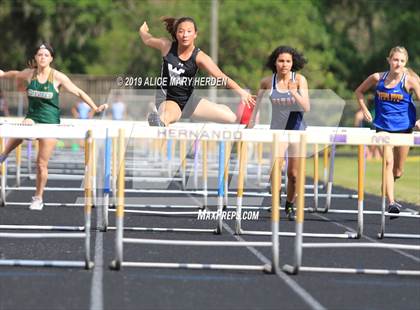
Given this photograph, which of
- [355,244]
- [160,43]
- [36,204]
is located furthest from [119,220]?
[36,204]

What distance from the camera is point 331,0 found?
5475 centimetres

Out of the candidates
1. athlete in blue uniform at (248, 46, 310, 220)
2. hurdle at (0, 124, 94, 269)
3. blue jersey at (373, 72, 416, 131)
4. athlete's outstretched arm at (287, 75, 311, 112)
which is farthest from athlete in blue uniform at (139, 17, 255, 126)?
blue jersey at (373, 72, 416, 131)

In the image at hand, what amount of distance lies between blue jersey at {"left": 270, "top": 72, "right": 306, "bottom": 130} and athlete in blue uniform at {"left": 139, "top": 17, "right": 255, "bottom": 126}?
1283 millimetres

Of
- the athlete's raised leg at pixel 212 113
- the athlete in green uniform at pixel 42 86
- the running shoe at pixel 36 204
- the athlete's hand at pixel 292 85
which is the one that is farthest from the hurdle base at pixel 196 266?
the running shoe at pixel 36 204

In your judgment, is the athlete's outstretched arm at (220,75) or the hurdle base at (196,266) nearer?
the hurdle base at (196,266)

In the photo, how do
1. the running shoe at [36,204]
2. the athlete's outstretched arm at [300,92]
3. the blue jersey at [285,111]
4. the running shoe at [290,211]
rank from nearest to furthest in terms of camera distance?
the athlete's outstretched arm at [300,92], the blue jersey at [285,111], the running shoe at [290,211], the running shoe at [36,204]

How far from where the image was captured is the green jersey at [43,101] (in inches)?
514

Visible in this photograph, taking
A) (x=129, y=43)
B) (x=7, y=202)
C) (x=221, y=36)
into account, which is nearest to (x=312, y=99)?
(x=221, y=36)

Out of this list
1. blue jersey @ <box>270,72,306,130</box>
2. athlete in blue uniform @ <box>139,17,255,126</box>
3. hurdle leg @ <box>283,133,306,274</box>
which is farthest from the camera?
blue jersey @ <box>270,72,306,130</box>

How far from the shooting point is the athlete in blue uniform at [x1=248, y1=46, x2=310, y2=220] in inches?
476

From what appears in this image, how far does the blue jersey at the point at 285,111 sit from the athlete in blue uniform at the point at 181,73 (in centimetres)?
128

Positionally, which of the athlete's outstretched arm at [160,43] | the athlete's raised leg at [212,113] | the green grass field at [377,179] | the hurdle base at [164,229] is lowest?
the hurdle base at [164,229]

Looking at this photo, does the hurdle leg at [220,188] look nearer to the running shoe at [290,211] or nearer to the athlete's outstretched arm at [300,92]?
the athlete's outstretched arm at [300,92]

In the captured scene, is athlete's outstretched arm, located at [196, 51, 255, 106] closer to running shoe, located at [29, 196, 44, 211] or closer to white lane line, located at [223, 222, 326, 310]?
white lane line, located at [223, 222, 326, 310]
